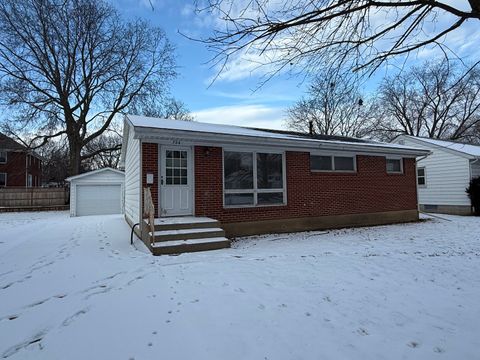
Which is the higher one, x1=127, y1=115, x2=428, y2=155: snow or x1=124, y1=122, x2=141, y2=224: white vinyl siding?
x1=127, y1=115, x2=428, y2=155: snow

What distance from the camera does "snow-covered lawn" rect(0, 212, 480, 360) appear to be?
253 cm

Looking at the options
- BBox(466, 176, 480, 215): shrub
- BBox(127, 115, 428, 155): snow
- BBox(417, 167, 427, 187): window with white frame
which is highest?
BBox(127, 115, 428, 155): snow

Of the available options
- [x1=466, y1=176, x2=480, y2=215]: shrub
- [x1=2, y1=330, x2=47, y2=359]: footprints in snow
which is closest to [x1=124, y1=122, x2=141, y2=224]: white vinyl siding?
[x1=2, y1=330, x2=47, y2=359]: footprints in snow

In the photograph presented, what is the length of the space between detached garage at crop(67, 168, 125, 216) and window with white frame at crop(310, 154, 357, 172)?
13522 millimetres

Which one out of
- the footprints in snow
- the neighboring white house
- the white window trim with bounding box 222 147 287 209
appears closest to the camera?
the footprints in snow

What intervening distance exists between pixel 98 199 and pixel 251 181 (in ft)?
44.5

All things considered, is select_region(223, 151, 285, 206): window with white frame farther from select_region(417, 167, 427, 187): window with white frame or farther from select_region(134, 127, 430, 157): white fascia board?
select_region(417, 167, 427, 187): window with white frame

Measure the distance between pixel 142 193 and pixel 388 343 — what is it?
6341 millimetres

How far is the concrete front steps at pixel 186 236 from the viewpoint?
610cm

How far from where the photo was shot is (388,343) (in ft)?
8.50

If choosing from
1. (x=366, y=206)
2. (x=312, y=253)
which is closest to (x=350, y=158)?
(x=366, y=206)

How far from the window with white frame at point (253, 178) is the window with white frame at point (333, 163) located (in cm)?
135

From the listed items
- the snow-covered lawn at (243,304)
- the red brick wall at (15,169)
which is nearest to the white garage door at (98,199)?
the snow-covered lawn at (243,304)

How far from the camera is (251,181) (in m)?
Answer: 8.68
